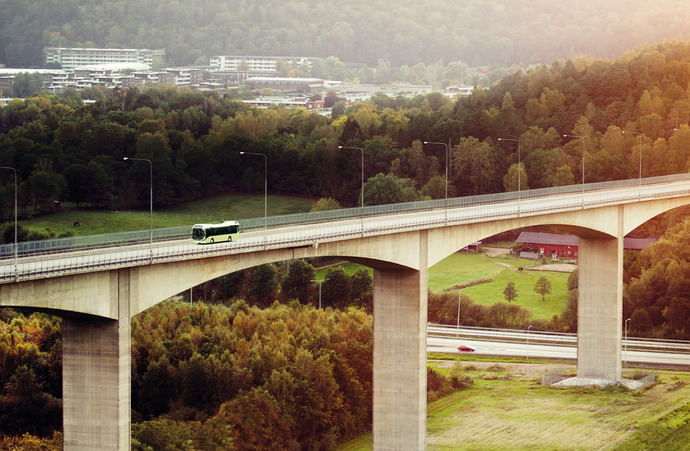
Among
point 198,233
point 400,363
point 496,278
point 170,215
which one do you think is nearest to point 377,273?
point 400,363

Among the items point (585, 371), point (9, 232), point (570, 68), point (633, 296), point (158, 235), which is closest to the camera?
point (158, 235)

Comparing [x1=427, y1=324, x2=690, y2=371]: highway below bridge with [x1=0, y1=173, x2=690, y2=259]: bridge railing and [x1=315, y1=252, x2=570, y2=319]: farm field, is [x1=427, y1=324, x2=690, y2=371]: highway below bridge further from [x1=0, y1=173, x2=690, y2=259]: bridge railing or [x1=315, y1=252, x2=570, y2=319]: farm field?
[x1=0, y1=173, x2=690, y2=259]: bridge railing

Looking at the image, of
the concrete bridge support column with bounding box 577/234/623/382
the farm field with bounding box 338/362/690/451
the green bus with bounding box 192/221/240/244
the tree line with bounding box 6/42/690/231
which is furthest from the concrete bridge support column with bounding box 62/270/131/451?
the tree line with bounding box 6/42/690/231

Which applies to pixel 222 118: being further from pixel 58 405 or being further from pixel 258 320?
pixel 58 405

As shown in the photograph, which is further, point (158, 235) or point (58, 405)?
point (58, 405)

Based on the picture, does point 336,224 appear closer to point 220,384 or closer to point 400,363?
point 400,363

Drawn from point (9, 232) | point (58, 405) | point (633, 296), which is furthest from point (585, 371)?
point (9, 232)

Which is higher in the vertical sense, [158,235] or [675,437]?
[158,235]
